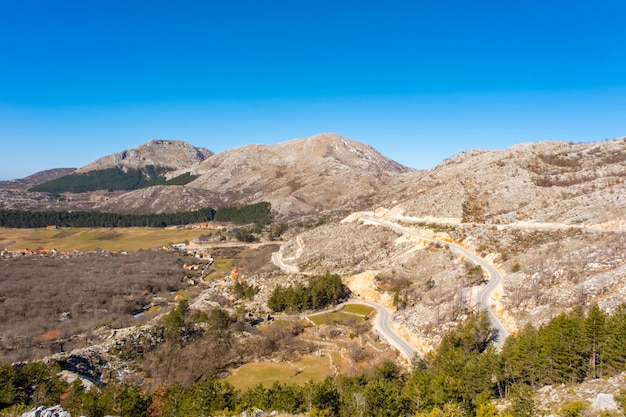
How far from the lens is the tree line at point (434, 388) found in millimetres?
31453

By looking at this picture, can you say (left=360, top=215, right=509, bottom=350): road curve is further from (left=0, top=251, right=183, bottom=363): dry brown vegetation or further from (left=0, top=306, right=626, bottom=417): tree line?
(left=0, top=251, right=183, bottom=363): dry brown vegetation

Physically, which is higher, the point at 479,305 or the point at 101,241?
the point at 479,305

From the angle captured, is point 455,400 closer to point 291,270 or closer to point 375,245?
point 375,245

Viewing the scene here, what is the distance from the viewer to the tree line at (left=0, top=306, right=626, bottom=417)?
3145cm

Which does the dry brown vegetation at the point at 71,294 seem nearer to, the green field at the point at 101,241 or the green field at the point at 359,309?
the green field at the point at 101,241

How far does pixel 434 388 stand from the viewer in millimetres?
32438

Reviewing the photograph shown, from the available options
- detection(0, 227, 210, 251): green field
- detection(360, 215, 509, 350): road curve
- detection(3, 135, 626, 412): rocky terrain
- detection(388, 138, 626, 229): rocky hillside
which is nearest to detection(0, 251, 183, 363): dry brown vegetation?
detection(3, 135, 626, 412): rocky terrain

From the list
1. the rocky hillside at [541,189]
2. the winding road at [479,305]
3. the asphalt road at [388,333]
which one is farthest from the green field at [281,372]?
the rocky hillside at [541,189]

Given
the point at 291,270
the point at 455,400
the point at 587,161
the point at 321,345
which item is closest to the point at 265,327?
the point at 321,345

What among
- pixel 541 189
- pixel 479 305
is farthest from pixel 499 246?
pixel 541 189

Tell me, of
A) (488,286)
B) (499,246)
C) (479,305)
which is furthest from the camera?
(499,246)

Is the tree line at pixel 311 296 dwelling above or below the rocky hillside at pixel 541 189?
below

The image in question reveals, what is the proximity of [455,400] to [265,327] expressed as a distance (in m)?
42.9

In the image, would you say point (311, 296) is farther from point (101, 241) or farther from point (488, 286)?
point (101, 241)
